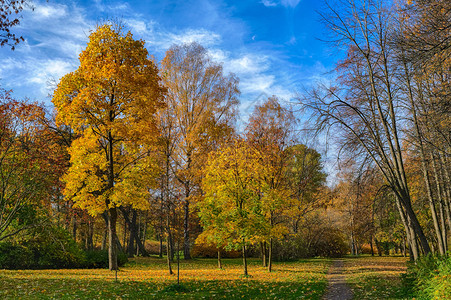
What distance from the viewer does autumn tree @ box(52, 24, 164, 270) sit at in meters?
14.4

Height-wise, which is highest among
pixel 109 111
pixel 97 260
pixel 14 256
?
pixel 109 111

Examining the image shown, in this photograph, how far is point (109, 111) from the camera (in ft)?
50.4

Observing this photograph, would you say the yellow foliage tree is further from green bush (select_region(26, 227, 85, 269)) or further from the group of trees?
green bush (select_region(26, 227, 85, 269))

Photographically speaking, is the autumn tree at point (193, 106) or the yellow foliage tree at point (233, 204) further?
the autumn tree at point (193, 106)

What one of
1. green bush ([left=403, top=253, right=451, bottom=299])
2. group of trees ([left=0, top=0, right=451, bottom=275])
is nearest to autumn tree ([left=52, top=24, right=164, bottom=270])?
group of trees ([left=0, top=0, right=451, bottom=275])

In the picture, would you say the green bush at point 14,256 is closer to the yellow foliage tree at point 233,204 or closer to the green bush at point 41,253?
the green bush at point 41,253

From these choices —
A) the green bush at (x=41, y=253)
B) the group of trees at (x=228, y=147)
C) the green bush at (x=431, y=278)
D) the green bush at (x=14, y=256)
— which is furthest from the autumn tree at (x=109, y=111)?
the green bush at (x=431, y=278)

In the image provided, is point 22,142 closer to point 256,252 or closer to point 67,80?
point 67,80

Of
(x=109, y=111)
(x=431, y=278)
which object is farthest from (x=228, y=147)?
(x=431, y=278)

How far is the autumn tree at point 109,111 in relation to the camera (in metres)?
14.4

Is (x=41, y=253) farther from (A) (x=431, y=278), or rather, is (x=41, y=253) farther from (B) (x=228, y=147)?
(A) (x=431, y=278)

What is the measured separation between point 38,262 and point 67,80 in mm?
9956

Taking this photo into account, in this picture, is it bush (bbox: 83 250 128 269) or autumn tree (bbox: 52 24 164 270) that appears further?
bush (bbox: 83 250 128 269)

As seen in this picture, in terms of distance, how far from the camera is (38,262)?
16125mm
